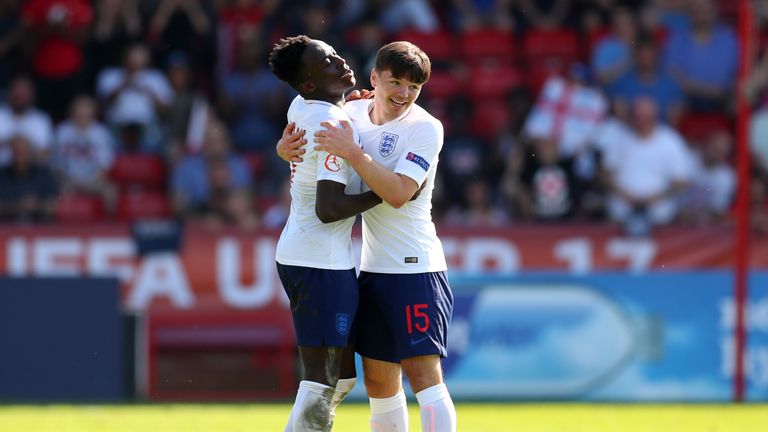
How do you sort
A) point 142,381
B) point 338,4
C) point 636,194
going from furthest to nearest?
point 338,4
point 636,194
point 142,381

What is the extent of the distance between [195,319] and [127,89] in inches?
131

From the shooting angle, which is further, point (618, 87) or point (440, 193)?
point (618, 87)

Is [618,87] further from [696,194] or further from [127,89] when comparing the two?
[127,89]

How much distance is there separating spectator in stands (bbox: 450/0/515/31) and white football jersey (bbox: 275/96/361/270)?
8.81 metres

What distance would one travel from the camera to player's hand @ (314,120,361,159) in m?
5.79

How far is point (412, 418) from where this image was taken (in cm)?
963

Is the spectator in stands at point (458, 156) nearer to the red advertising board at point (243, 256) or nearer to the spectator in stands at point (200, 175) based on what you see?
the red advertising board at point (243, 256)

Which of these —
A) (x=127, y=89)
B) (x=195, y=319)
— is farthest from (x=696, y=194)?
(x=127, y=89)

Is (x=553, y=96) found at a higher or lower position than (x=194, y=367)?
higher

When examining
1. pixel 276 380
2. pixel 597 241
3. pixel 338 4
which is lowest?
pixel 276 380

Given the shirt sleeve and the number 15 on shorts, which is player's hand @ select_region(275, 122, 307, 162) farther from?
the number 15 on shorts

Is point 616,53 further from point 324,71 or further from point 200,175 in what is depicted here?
point 324,71

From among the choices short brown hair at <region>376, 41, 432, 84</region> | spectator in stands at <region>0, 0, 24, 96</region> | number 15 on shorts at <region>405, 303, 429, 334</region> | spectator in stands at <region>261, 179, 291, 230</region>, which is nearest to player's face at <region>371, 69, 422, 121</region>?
short brown hair at <region>376, 41, 432, 84</region>

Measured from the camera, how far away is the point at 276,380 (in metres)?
11.4
